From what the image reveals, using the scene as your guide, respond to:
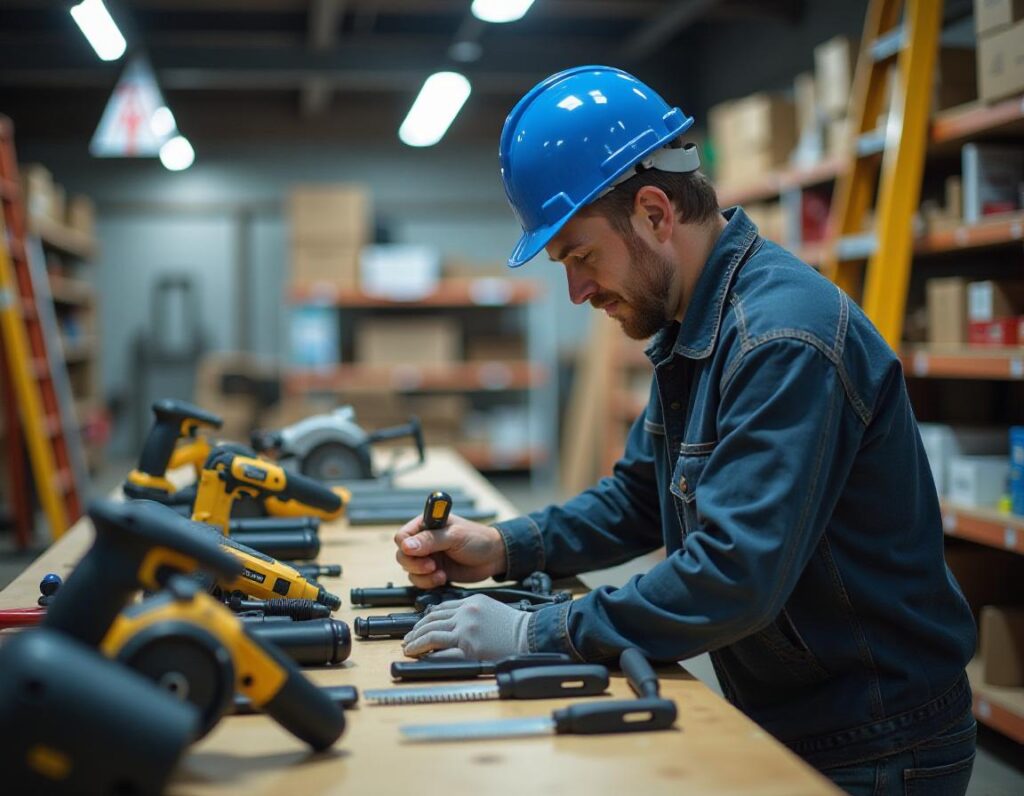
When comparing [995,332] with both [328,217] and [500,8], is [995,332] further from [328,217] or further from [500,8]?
[328,217]

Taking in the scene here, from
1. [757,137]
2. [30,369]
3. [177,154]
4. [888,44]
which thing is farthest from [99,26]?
[177,154]

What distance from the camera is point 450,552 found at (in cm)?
201

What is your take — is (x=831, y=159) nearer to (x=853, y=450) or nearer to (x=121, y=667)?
(x=853, y=450)

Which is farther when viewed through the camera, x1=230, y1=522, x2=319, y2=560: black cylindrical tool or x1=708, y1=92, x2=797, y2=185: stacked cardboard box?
x1=708, y1=92, x2=797, y2=185: stacked cardboard box

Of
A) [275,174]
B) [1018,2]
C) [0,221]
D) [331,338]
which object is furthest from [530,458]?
[1018,2]

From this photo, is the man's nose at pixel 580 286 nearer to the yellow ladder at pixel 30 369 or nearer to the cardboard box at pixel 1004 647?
the cardboard box at pixel 1004 647

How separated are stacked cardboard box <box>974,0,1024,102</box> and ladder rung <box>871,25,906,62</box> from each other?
507mm

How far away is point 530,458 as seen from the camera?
995 centimetres

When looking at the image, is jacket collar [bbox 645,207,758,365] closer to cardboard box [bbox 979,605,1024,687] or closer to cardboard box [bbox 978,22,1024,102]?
cardboard box [bbox 978,22,1024,102]

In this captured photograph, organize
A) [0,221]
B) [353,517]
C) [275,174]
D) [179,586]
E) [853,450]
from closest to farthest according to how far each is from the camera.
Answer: [179,586]
[853,450]
[353,517]
[0,221]
[275,174]

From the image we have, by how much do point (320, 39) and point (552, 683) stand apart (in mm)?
8145

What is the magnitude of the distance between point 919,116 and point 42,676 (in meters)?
3.73

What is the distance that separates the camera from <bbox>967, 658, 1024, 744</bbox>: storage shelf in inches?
128

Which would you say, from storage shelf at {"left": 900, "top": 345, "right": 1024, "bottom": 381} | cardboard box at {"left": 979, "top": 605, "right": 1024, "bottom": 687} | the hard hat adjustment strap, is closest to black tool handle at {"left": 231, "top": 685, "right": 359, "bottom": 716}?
the hard hat adjustment strap
